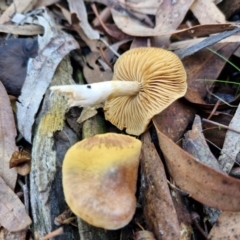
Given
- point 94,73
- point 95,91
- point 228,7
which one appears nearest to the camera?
point 95,91

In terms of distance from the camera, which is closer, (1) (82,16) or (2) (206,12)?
(2) (206,12)

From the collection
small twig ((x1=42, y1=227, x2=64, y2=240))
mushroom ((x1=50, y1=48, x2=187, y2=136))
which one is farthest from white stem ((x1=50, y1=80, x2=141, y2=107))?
small twig ((x1=42, y1=227, x2=64, y2=240))

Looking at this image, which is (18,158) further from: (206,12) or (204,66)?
(206,12)

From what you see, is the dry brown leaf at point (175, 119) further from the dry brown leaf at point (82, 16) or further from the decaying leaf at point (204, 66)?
the dry brown leaf at point (82, 16)

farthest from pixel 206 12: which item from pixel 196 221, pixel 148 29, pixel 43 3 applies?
pixel 196 221

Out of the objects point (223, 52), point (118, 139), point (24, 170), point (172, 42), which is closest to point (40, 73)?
point (24, 170)

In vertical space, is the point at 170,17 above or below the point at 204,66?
above

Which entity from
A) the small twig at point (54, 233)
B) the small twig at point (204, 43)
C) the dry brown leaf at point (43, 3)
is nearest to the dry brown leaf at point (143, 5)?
the small twig at point (204, 43)
